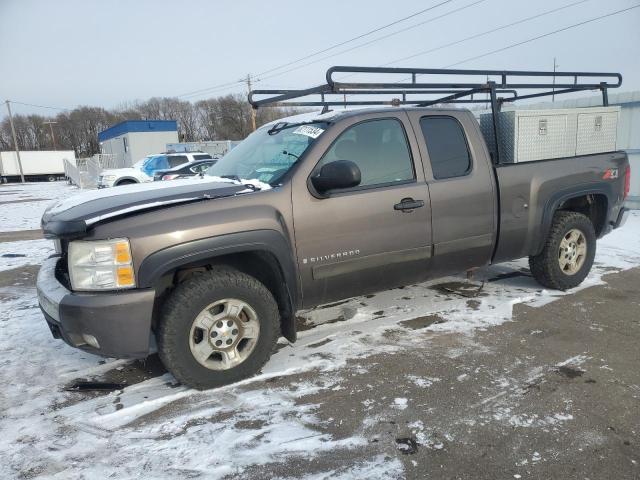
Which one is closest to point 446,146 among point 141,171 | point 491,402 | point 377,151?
point 377,151

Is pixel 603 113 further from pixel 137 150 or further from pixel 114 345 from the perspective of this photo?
pixel 137 150

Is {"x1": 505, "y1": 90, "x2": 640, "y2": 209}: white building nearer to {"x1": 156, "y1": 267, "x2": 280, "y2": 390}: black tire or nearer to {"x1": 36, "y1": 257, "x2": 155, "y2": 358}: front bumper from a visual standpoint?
{"x1": 156, "y1": 267, "x2": 280, "y2": 390}: black tire

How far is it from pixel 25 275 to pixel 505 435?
646cm

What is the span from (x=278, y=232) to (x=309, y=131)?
95cm

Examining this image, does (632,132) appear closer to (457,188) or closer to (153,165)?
(457,188)

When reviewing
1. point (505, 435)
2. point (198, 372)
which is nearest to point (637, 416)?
point (505, 435)

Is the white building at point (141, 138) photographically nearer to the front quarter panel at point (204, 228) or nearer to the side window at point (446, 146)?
the side window at point (446, 146)

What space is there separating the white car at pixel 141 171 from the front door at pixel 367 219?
15.2m

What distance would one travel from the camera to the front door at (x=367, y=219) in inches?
129

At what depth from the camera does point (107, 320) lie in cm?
273

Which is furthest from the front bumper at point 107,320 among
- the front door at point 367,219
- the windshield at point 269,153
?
the windshield at point 269,153

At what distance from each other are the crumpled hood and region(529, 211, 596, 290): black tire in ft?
10.4

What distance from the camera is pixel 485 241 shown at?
409 centimetres

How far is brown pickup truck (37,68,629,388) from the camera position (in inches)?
109
